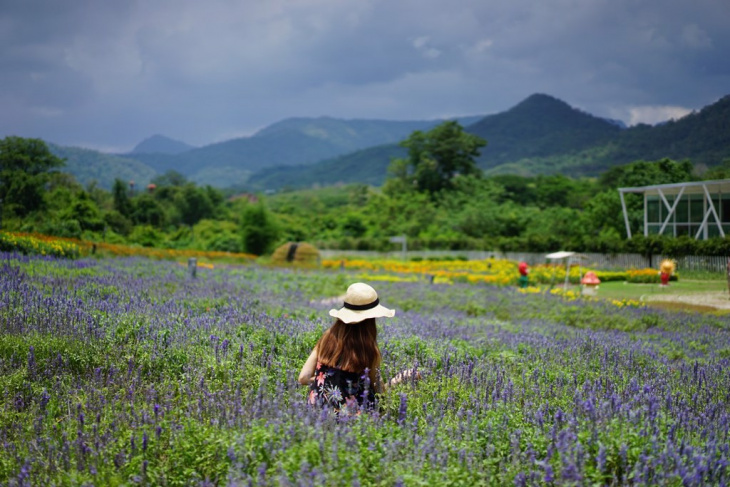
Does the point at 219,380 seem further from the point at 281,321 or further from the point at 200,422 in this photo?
the point at 281,321

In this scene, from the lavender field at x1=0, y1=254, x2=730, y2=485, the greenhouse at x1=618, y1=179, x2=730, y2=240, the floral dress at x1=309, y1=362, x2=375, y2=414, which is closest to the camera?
the lavender field at x1=0, y1=254, x2=730, y2=485

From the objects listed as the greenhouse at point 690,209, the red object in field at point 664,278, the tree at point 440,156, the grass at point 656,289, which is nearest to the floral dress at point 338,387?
the grass at point 656,289

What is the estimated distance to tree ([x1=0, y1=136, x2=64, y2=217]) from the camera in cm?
2323

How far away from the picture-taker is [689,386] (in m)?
4.77

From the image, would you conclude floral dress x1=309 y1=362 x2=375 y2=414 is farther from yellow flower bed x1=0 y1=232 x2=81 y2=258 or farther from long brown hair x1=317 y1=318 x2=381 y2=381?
yellow flower bed x1=0 y1=232 x2=81 y2=258

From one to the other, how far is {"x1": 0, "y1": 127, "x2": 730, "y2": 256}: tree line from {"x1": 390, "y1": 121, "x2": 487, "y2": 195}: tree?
0.44 feet

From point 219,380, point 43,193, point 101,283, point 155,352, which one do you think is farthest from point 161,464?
point 43,193

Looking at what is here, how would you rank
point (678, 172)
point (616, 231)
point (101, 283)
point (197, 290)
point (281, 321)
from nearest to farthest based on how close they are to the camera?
1. point (281, 321)
2. point (101, 283)
3. point (197, 290)
4. point (678, 172)
5. point (616, 231)

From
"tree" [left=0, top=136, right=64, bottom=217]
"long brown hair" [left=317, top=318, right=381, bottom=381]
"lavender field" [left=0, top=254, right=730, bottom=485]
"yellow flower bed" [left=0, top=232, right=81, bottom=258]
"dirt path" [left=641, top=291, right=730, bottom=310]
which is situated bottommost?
"dirt path" [left=641, top=291, right=730, bottom=310]

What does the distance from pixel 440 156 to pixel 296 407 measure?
6898 centimetres

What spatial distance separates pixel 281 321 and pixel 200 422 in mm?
2645

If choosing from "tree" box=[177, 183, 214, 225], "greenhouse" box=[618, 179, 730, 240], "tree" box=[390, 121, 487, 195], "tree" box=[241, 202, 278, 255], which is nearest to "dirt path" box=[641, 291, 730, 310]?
"greenhouse" box=[618, 179, 730, 240]

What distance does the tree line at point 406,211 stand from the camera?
24125 mm

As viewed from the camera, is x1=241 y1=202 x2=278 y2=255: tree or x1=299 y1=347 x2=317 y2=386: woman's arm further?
x1=241 y1=202 x2=278 y2=255: tree
